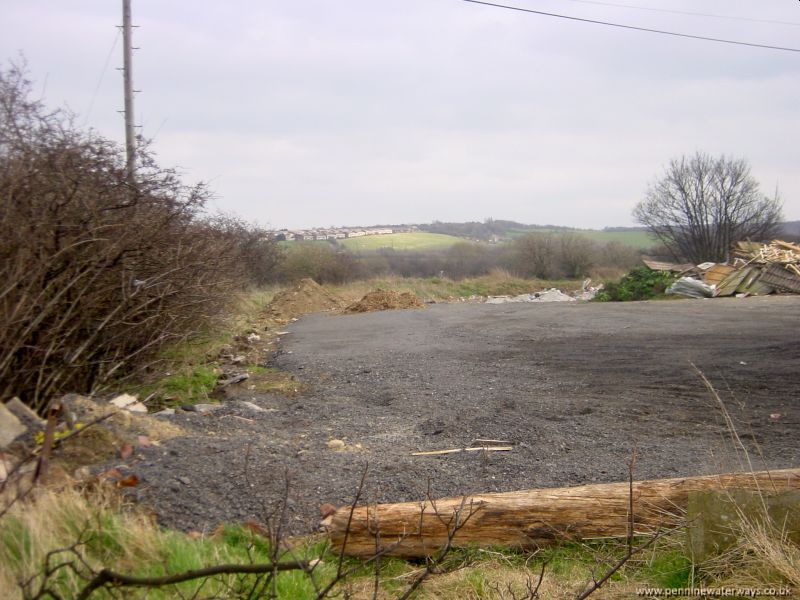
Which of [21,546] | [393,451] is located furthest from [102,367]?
[21,546]

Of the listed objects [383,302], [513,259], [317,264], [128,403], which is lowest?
[383,302]

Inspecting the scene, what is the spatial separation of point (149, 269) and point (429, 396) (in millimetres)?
3931

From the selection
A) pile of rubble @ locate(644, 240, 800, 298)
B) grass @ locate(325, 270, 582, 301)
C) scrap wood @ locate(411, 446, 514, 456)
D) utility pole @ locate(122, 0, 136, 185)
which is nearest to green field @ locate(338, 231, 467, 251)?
grass @ locate(325, 270, 582, 301)

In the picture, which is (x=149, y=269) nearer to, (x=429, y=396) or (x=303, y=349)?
(x=429, y=396)

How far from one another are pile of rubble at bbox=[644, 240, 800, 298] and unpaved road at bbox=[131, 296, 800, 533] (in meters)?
9.36

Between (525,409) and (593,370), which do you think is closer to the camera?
(525,409)

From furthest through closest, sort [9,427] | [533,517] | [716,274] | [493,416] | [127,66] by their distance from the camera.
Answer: [716,274] → [127,66] → [493,416] → [9,427] → [533,517]

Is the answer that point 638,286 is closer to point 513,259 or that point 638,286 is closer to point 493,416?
point 513,259

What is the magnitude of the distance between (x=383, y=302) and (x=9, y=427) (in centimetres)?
2101

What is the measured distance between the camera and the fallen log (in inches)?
177

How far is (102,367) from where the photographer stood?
8.88m

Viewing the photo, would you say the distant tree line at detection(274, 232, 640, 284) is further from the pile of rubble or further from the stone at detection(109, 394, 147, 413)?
the stone at detection(109, 394, 147, 413)

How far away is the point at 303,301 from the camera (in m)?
28.3

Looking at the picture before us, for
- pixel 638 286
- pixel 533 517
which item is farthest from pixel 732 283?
pixel 533 517
